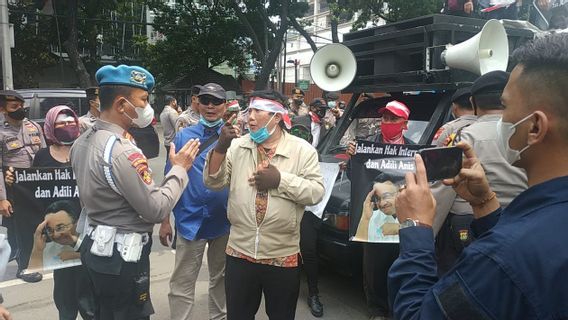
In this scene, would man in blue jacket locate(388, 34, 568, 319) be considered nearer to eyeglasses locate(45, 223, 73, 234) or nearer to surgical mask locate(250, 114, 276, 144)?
surgical mask locate(250, 114, 276, 144)

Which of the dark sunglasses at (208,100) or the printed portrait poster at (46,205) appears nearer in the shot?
the printed portrait poster at (46,205)

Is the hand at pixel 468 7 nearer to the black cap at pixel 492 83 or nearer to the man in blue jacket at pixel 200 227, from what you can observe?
the black cap at pixel 492 83

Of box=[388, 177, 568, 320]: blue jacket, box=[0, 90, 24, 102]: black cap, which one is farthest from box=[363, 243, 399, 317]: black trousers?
box=[0, 90, 24, 102]: black cap

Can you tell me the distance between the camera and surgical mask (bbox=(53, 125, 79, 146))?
362 cm

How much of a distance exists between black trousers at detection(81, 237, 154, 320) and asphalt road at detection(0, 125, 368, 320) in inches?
55.0

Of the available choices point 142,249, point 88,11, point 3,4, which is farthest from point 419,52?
point 88,11

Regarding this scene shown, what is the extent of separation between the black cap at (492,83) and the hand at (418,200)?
4.63ft

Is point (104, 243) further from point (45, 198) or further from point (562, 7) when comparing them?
point (562, 7)

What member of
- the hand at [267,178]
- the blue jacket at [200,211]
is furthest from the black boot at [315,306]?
the hand at [267,178]

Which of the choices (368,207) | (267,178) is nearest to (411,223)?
(267,178)

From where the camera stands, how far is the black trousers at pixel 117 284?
2.30 metres

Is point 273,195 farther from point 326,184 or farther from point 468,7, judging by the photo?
point 468,7

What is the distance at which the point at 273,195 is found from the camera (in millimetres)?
2621

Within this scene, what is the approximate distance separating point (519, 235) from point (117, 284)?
2040mm
